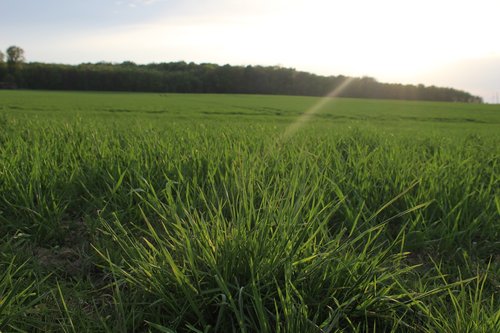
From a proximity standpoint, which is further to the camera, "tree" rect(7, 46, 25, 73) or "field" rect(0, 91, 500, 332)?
"tree" rect(7, 46, 25, 73)

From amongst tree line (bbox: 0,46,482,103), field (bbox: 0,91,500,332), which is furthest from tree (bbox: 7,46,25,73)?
field (bbox: 0,91,500,332)

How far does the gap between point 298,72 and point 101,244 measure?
78.4 meters

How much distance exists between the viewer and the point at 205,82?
73.0 metres

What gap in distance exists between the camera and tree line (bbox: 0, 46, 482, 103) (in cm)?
7025

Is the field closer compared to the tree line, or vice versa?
the field

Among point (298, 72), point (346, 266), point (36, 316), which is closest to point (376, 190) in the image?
point (346, 266)

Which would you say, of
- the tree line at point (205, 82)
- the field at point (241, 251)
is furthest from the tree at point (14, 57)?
the field at point (241, 251)

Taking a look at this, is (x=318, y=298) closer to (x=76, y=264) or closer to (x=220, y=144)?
Answer: (x=76, y=264)

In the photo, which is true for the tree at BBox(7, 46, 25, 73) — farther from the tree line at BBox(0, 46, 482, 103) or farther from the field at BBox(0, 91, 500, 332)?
the field at BBox(0, 91, 500, 332)

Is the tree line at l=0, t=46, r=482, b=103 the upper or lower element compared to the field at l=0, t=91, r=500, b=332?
upper

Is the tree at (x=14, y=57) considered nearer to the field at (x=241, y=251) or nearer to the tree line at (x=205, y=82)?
the tree line at (x=205, y=82)

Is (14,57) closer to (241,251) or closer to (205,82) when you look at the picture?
(205,82)

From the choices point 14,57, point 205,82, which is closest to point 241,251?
point 205,82

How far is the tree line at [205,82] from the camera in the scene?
7025 centimetres
